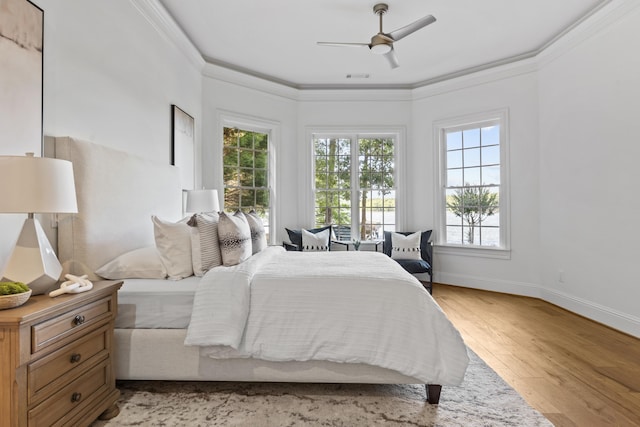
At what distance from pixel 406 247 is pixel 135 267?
11.4ft

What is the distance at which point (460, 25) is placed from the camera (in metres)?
3.70

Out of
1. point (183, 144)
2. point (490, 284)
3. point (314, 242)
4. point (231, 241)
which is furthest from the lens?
point (314, 242)

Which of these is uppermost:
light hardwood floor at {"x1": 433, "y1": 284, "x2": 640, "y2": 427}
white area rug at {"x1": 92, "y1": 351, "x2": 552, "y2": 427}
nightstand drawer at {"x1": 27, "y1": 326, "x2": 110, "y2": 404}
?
nightstand drawer at {"x1": 27, "y1": 326, "x2": 110, "y2": 404}

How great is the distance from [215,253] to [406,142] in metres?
3.98

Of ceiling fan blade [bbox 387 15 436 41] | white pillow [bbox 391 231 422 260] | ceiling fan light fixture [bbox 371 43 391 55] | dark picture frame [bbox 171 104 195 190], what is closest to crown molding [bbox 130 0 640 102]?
dark picture frame [bbox 171 104 195 190]

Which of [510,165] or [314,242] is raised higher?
[510,165]

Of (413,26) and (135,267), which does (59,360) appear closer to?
(135,267)

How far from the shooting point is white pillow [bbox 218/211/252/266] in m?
2.29

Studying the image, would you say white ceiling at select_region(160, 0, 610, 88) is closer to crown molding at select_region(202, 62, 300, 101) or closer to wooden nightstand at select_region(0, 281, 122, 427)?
crown molding at select_region(202, 62, 300, 101)

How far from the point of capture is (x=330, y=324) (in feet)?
6.27

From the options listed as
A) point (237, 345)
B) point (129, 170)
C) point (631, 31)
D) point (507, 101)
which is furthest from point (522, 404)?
point (507, 101)

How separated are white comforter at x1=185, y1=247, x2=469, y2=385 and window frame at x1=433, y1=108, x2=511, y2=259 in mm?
3274

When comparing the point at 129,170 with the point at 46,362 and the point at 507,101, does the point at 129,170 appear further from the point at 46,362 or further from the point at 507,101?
the point at 507,101

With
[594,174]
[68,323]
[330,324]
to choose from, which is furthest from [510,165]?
[68,323]
